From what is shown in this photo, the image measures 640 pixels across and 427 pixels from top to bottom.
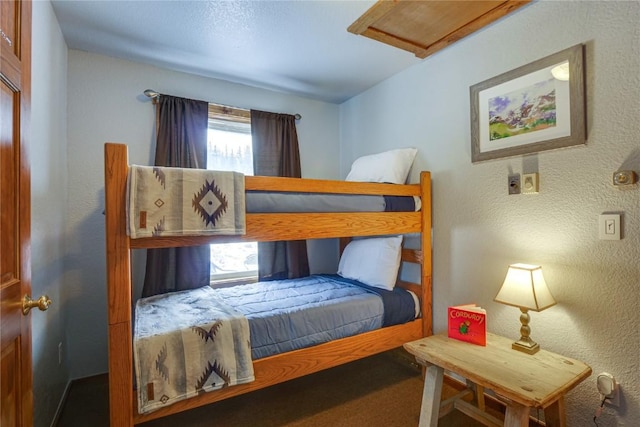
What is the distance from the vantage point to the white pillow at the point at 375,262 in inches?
88.3

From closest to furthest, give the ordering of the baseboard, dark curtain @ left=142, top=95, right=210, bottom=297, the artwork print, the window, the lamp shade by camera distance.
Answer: the lamp shade → the artwork print → the baseboard → dark curtain @ left=142, top=95, right=210, bottom=297 → the window

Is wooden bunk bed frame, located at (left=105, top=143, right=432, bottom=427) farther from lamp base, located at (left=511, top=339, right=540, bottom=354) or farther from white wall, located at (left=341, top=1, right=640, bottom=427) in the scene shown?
lamp base, located at (left=511, top=339, right=540, bottom=354)

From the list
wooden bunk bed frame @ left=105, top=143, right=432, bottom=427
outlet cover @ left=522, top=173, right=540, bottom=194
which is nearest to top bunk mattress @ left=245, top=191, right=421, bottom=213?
wooden bunk bed frame @ left=105, top=143, right=432, bottom=427

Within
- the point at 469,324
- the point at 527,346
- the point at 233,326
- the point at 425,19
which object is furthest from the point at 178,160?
the point at 527,346

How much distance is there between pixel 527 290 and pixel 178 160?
2.43 meters

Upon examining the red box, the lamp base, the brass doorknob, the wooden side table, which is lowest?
the wooden side table

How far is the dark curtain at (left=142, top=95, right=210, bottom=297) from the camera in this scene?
2305 millimetres

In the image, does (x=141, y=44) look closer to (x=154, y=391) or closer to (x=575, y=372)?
(x=154, y=391)

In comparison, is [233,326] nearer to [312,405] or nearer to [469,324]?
[312,405]

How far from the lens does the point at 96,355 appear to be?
7.36ft

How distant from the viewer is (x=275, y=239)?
1.61 metres

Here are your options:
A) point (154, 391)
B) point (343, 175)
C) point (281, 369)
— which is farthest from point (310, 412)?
point (343, 175)

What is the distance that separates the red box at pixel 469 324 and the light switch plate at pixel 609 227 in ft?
2.14

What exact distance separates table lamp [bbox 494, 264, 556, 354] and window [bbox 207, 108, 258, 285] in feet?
6.30
